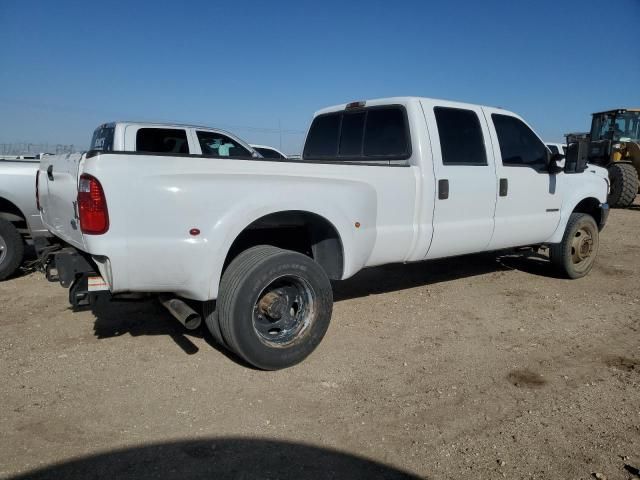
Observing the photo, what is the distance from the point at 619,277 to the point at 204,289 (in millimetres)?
5815

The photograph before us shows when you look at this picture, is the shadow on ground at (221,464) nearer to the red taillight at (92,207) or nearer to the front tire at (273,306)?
the front tire at (273,306)

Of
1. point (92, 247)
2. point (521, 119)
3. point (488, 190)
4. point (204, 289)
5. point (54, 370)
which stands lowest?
point (54, 370)

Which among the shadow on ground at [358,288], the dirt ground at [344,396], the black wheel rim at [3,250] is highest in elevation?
the black wheel rim at [3,250]

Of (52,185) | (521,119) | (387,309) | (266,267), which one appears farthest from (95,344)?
(521,119)

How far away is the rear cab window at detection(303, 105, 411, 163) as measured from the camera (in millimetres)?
4625

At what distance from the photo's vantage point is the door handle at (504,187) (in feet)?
16.5

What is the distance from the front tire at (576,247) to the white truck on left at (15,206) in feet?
20.7

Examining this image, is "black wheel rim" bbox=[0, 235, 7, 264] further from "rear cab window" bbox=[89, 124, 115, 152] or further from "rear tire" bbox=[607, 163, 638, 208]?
"rear tire" bbox=[607, 163, 638, 208]

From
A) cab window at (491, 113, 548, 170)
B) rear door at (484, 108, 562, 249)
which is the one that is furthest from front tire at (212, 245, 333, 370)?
cab window at (491, 113, 548, 170)

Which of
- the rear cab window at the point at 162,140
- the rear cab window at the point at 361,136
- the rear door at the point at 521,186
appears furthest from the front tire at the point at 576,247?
the rear cab window at the point at 162,140

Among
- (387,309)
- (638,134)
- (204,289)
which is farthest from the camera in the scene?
(638,134)

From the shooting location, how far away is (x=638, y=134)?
1695 centimetres

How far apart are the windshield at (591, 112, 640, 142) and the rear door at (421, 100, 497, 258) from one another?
47.4ft

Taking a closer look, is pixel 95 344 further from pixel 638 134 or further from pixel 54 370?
pixel 638 134
